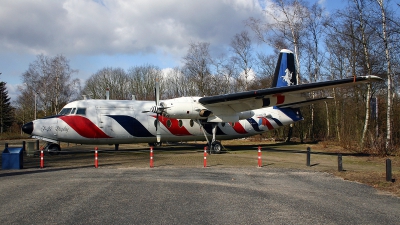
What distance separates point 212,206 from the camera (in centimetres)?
693

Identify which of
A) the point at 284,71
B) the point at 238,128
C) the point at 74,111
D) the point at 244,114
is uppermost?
the point at 284,71

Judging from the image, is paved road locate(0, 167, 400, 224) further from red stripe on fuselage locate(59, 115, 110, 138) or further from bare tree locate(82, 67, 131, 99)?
bare tree locate(82, 67, 131, 99)

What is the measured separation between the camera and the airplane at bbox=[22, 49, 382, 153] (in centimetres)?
1780

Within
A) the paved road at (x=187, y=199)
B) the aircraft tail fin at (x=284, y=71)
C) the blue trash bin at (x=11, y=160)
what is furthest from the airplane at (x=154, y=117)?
the paved road at (x=187, y=199)

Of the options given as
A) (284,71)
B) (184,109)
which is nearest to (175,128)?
(184,109)

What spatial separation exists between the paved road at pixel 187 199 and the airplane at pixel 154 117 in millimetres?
6522

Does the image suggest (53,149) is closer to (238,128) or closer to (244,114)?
(244,114)

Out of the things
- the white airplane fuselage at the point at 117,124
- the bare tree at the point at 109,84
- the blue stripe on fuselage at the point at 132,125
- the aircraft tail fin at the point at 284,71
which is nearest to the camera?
the white airplane fuselage at the point at 117,124

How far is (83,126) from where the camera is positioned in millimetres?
18344

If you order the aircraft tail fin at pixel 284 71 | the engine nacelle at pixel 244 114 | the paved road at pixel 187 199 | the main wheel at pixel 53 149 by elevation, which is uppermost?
the aircraft tail fin at pixel 284 71

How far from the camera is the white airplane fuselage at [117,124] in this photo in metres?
17.9

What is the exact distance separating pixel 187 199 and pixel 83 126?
12413mm

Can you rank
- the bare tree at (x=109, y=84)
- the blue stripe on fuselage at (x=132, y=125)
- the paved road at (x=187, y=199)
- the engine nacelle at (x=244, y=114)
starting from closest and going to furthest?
the paved road at (x=187, y=199) → the blue stripe on fuselage at (x=132, y=125) → the engine nacelle at (x=244, y=114) → the bare tree at (x=109, y=84)

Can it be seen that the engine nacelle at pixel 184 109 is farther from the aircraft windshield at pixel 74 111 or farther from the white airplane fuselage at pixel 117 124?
the aircraft windshield at pixel 74 111
